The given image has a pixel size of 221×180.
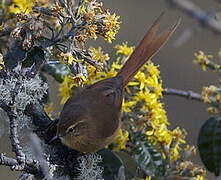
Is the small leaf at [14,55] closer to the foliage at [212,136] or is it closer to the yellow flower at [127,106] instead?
the yellow flower at [127,106]

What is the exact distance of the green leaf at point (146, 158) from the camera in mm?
2555

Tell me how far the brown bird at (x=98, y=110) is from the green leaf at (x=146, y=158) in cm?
13

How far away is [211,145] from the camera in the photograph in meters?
2.61

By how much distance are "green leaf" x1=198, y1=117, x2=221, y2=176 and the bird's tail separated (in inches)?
16.0

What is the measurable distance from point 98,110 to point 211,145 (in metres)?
0.52

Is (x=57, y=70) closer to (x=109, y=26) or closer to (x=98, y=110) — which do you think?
(x=98, y=110)

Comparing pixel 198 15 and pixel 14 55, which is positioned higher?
pixel 198 15

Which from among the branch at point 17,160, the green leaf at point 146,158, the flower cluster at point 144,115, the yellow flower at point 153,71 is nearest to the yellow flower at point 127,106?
the flower cluster at point 144,115

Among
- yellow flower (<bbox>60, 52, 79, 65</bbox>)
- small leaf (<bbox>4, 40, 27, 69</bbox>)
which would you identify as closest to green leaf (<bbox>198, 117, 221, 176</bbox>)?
yellow flower (<bbox>60, 52, 79, 65</bbox>)

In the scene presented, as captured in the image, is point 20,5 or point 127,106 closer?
point 20,5

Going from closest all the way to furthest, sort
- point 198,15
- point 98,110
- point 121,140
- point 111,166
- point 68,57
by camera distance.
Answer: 1. point 198,15
2. point 68,57
3. point 111,166
4. point 121,140
5. point 98,110

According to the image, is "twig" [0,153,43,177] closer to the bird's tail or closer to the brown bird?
the brown bird

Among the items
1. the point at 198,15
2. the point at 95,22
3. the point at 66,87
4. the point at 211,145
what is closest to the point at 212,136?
the point at 211,145

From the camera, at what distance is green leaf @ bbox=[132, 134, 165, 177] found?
101 inches
